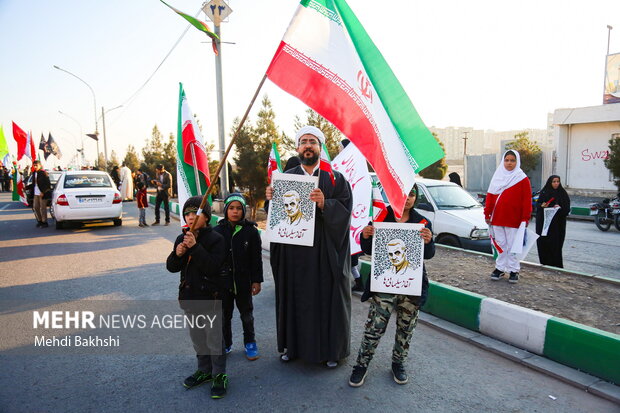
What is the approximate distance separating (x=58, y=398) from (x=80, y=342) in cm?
110

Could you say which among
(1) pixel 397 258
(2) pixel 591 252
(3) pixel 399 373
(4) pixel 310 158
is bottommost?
(2) pixel 591 252

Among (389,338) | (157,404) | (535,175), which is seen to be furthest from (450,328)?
(535,175)

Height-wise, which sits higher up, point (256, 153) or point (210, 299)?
point (256, 153)

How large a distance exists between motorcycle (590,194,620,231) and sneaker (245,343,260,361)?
39.6 ft

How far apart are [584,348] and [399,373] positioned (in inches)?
62.0

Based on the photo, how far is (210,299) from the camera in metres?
3.24

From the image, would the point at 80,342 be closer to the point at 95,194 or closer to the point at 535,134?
the point at 95,194

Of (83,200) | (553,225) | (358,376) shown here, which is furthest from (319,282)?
(83,200)

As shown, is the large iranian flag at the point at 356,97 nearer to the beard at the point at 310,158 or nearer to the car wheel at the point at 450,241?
the beard at the point at 310,158

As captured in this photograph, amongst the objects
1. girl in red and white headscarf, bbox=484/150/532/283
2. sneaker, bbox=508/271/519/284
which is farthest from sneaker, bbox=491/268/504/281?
sneaker, bbox=508/271/519/284

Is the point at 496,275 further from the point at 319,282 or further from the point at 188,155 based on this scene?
the point at 188,155

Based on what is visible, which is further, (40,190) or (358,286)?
(40,190)

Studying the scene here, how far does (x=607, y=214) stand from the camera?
11688mm

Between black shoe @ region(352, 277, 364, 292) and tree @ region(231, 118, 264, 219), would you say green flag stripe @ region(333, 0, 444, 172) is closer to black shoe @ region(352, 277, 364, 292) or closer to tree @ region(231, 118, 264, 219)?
black shoe @ region(352, 277, 364, 292)
